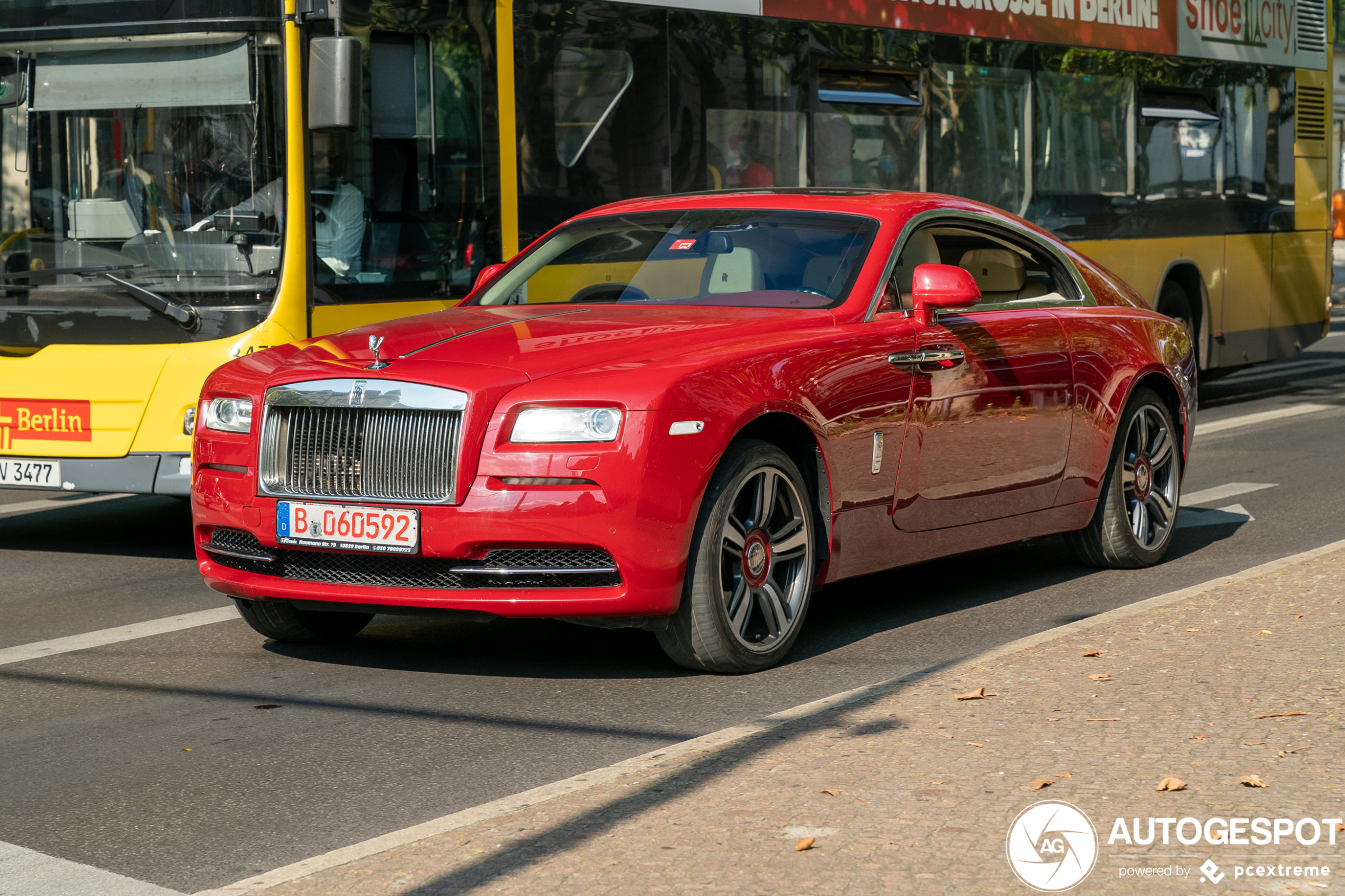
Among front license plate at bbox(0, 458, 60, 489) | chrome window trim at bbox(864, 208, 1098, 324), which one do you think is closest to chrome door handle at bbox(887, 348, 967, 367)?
chrome window trim at bbox(864, 208, 1098, 324)

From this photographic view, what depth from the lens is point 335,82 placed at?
8312mm

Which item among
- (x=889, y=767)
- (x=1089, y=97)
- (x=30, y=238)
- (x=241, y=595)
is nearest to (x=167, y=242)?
(x=30, y=238)

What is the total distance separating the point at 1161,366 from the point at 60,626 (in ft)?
15.4

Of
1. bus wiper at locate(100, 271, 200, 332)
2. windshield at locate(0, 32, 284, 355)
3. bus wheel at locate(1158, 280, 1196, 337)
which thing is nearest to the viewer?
bus wiper at locate(100, 271, 200, 332)

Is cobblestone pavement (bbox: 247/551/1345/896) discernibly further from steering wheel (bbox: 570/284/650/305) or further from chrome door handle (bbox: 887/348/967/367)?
steering wheel (bbox: 570/284/650/305)

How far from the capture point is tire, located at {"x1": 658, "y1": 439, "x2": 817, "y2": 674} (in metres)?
5.75

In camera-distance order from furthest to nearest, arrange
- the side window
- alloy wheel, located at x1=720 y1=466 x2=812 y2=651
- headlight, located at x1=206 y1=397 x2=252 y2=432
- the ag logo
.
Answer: the side window < headlight, located at x1=206 y1=397 x2=252 y2=432 < alloy wheel, located at x1=720 y1=466 x2=812 y2=651 < the ag logo

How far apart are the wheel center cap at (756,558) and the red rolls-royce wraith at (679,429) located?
1cm

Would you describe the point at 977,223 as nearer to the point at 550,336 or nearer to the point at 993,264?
the point at 993,264

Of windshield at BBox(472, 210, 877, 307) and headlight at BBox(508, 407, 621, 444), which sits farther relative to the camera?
windshield at BBox(472, 210, 877, 307)

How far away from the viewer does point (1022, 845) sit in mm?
3938

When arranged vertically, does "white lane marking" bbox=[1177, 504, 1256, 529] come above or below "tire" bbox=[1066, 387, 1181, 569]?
below

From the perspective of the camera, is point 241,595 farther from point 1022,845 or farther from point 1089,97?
point 1089,97

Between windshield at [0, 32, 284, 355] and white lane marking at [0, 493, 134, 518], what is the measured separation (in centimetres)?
188
